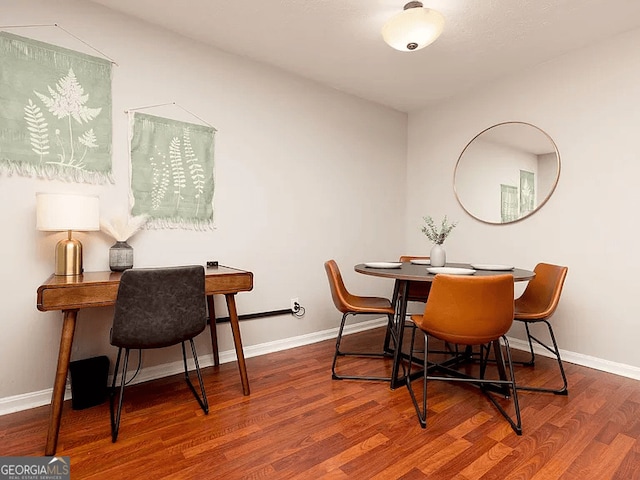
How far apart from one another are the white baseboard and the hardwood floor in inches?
3.0

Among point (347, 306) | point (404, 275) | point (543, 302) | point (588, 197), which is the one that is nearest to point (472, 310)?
point (404, 275)

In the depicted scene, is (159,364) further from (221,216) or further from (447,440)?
(447,440)

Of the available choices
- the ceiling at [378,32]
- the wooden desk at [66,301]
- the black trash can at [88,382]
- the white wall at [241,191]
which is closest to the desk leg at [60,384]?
Answer: the wooden desk at [66,301]

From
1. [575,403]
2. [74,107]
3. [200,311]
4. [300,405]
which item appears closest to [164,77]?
[74,107]

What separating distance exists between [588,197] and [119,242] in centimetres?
347

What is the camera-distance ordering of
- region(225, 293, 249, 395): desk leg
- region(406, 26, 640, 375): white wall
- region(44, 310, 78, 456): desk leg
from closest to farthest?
region(44, 310, 78, 456): desk leg, region(225, 293, 249, 395): desk leg, region(406, 26, 640, 375): white wall

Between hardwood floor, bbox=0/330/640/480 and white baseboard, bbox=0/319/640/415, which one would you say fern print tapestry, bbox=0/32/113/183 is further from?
hardwood floor, bbox=0/330/640/480

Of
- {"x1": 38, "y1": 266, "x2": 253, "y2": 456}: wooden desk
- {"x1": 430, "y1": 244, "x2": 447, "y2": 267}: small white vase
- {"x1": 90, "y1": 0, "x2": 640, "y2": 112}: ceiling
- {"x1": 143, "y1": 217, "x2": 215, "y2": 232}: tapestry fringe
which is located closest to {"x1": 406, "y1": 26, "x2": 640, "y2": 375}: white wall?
{"x1": 90, "y1": 0, "x2": 640, "y2": 112}: ceiling

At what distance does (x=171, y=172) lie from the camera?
253cm

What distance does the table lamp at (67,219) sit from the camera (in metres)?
1.84

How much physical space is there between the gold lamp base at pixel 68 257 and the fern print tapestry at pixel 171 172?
48 cm

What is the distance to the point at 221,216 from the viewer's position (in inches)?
109

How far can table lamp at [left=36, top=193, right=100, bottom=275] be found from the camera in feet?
6.03

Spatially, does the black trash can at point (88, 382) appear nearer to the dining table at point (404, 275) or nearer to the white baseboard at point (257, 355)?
the white baseboard at point (257, 355)
